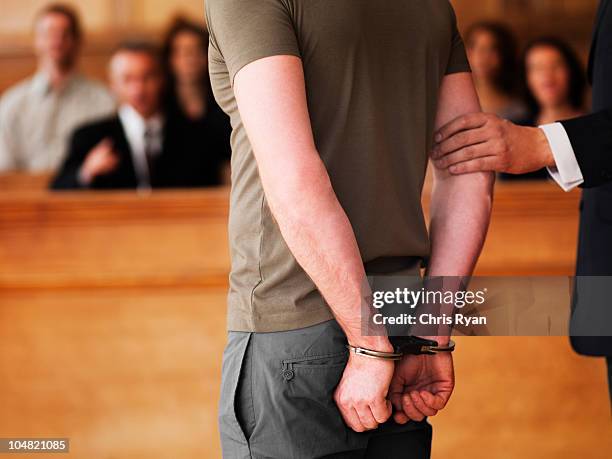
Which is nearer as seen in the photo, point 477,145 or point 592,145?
point 477,145

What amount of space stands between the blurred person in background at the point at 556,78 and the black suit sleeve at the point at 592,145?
2511 millimetres

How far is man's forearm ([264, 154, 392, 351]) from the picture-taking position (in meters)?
1.26

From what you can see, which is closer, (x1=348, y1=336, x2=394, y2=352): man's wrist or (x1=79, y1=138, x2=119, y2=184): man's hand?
(x1=348, y1=336, x2=394, y2=352): man's wrist

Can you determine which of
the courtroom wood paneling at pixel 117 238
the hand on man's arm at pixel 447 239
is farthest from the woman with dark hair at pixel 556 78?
the hand on man's arm at pixel 447 239

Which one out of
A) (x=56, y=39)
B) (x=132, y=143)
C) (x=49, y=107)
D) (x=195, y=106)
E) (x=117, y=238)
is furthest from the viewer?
(x=49, y=107)

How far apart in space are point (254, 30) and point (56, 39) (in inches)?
153

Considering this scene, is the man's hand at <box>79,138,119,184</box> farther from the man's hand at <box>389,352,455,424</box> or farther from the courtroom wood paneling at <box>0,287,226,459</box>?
the man's hand at <box>389,352,455,424</box>

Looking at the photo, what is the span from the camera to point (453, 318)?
147 cm

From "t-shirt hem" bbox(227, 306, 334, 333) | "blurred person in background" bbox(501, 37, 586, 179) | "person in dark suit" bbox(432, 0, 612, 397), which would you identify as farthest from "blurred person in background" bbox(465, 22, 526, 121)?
"t-shirt hem" bbox(227, 306, 334, 333)

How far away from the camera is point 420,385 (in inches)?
56.5

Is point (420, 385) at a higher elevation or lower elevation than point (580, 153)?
Result: lower

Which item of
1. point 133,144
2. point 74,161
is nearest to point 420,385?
point 133,144

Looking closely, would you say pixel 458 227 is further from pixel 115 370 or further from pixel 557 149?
pixel 115 370

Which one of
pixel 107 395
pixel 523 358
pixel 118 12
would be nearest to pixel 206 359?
pixel 107 395
